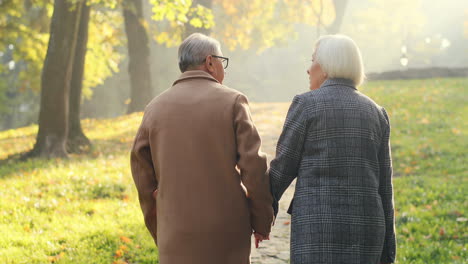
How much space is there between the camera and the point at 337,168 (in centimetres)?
311

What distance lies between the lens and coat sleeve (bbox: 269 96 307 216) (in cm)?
320

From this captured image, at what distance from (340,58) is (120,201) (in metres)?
5.62

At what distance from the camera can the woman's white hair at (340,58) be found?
3.28 m

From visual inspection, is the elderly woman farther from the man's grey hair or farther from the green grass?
the green grass

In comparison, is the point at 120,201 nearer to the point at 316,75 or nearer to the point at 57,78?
the point at 57,78

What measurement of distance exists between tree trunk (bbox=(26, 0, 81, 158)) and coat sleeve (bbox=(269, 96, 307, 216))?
8.62m

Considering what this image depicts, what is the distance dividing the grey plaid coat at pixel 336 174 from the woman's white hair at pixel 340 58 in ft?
0.20

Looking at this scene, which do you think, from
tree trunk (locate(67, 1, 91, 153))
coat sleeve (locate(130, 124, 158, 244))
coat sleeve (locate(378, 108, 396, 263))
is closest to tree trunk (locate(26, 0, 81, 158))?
tree trunk (locate(67, 1, 91, 153))

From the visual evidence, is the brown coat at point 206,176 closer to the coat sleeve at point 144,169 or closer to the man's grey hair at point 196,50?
the coat sleeve at point 144,169

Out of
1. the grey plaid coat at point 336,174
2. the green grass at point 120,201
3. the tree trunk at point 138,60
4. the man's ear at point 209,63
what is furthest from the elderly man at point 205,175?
the tree trunk at point 138,60

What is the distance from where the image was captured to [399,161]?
10.7 metres

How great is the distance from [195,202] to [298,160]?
67cm

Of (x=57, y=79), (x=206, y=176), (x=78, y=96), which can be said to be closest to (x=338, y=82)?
(x=206, y=176)

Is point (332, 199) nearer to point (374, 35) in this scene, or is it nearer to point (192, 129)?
point (192, 129)
